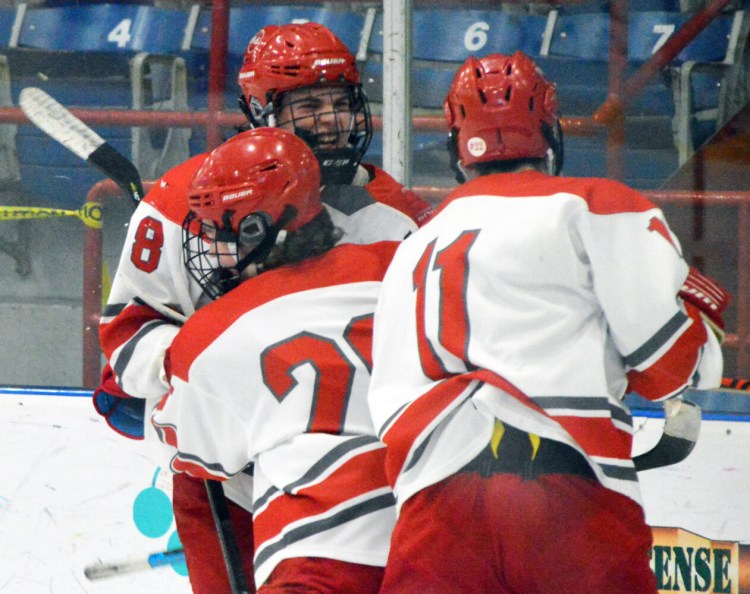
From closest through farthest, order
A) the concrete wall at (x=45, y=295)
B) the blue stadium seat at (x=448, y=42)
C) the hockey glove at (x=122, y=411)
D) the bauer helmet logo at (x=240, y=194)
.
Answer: the bauer helmet logo at (x=240, y=194)
the hockey glove at (x=122, y=411)
the blue stadium seat at (x=448, y=42)
the concrete wall at (x=45, y=295)

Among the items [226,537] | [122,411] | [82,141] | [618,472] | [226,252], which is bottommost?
[226,537]

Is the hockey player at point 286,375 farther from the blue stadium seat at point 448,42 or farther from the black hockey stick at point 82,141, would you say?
the blue stadium seat at point 448,42

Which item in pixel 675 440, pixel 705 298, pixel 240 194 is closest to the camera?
pixel 705 298

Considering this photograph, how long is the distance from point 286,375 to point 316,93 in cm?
58

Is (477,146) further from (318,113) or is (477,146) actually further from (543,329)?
(318,113)

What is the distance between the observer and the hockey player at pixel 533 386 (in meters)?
1.42

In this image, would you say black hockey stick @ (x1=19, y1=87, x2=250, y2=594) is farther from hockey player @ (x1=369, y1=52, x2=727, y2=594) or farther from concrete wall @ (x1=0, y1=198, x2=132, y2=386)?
hockey player @ (x1=369, y1=52, x2=727, y2=594)

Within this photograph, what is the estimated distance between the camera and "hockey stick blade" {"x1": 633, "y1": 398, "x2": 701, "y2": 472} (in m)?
1.79

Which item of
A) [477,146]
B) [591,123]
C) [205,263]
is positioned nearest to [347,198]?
[205,263]

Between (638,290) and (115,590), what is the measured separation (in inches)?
61.7

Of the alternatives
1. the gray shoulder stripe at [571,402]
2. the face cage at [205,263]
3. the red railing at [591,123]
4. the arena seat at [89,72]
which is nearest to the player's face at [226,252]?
the face cage at [205,263]

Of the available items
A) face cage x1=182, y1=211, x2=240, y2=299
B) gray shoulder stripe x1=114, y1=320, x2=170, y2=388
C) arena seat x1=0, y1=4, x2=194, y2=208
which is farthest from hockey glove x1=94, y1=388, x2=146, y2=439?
arena seat x1=0, y1=4, x2=194, y2=208

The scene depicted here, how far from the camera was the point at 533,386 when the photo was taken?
143 centimetres

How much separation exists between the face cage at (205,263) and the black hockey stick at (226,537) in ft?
1.04
